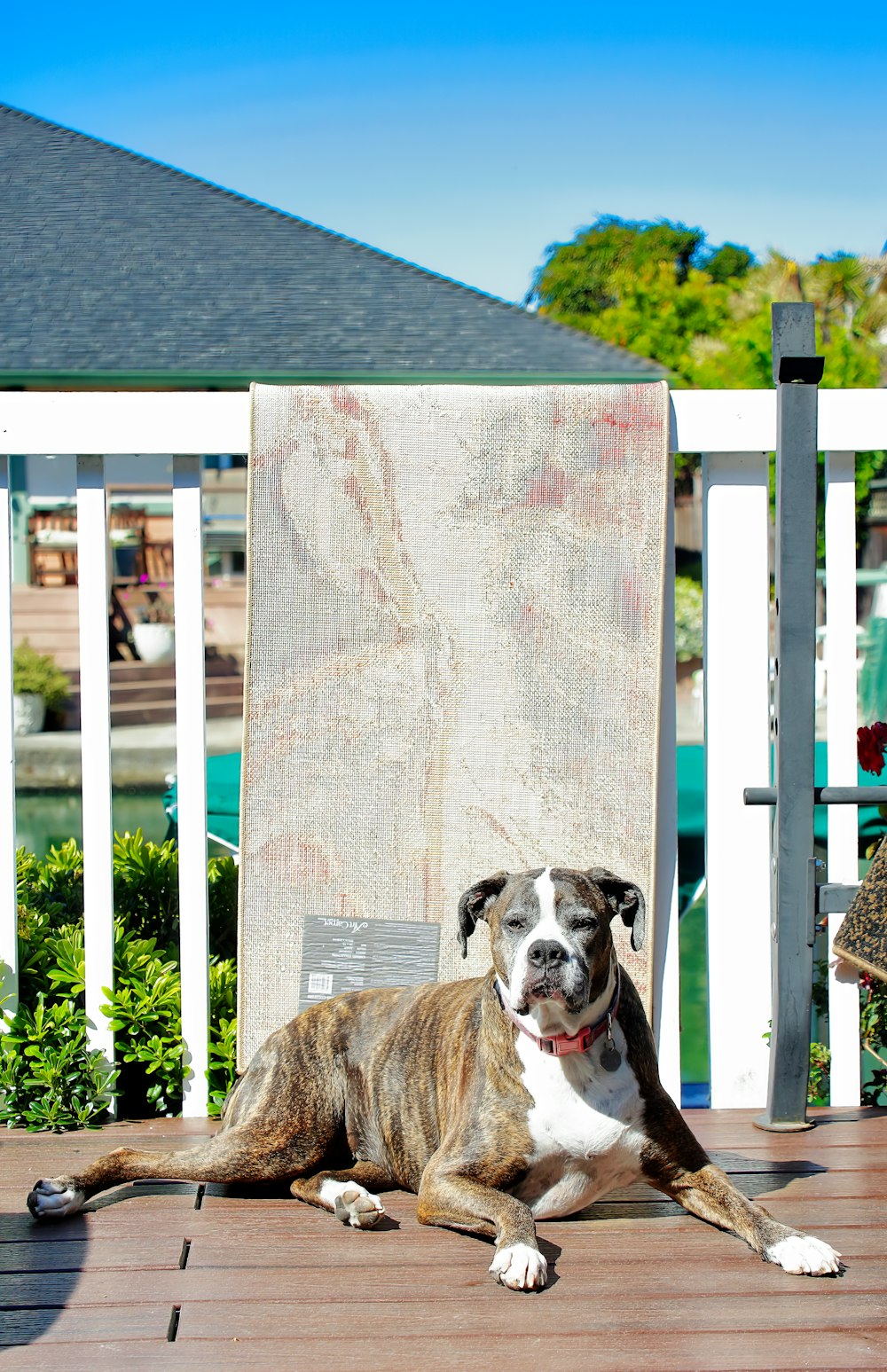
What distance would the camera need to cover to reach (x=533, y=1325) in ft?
6.79

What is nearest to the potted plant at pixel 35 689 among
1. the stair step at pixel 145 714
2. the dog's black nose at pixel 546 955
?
the stair step at pixel 145 714

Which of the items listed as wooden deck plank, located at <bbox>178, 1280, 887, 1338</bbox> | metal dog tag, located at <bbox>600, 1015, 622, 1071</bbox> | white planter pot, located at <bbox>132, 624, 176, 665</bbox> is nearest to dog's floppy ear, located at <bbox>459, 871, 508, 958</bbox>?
metal dog tag, located at <bbox>600, 1015, 622, 1071</bbox>

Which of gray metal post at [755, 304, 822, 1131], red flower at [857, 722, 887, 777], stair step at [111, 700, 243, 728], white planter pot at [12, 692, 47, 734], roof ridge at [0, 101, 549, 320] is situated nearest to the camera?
gray metal post at [755, 304, 822, 1131]

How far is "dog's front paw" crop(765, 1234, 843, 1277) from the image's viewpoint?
2.22 m

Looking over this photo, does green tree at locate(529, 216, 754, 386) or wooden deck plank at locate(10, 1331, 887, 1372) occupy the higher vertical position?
green tree at locate(529, 216, 754, 386)

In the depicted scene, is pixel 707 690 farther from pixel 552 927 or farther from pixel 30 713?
pixel 30 713

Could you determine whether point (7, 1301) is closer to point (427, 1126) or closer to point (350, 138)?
point (427, 1126)

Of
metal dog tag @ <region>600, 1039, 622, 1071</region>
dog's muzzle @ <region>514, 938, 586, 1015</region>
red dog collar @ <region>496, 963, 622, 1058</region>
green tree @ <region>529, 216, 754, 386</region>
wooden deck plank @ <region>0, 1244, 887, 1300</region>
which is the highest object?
green tree @ <region>529, 216, 754, 386</region>

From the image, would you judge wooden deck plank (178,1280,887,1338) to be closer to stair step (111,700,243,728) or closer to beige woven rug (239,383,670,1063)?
beige woven rug (239,383,670,1063)

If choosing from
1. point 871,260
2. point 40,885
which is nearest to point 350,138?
point 871,260

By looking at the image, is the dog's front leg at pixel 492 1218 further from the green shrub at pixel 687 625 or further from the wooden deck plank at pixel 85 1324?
the green shrub at pixel 687 625

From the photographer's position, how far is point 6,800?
10.1 ft

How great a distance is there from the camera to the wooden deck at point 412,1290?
200cm

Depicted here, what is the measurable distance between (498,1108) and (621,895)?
1.50ft
